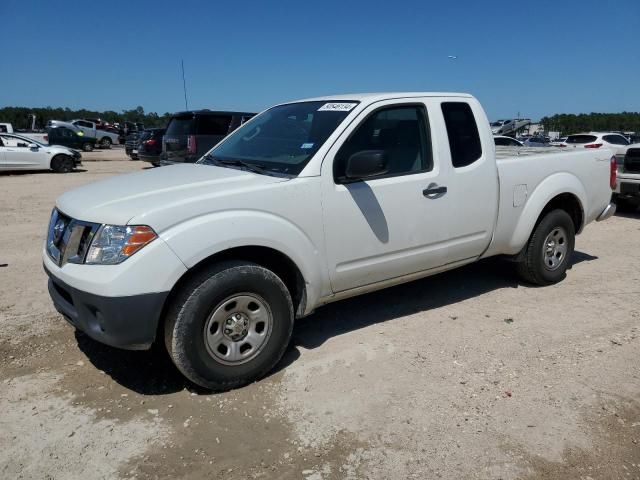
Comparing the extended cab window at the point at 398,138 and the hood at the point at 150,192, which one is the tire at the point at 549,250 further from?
the hood at the point at 150,192

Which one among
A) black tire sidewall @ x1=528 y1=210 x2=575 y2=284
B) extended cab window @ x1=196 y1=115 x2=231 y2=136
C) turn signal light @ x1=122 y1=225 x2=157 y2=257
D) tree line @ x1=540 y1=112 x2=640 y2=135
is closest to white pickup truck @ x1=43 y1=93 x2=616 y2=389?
turn signal light @ x1=122 y1=225 x2=157 y2=257

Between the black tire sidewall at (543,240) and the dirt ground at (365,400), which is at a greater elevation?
the black tire sidewall at (543,240)

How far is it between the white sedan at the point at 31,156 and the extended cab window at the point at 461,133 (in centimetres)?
1637

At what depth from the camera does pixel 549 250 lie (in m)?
5.30

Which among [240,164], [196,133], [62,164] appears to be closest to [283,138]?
[240,164]

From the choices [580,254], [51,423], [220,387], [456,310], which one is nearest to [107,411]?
[51,423]

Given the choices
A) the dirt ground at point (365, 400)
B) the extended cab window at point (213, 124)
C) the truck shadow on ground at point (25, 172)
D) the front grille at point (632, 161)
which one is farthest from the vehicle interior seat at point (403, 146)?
the truck shadow on ground at point (25, 172)

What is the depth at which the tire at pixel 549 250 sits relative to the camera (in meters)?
5.11

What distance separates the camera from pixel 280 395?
3.31 meters

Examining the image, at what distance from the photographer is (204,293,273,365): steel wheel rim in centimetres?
320

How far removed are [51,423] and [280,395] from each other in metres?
1.33

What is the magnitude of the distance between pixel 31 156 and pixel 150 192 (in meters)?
16.3

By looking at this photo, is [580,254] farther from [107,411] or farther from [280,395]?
[107,411]

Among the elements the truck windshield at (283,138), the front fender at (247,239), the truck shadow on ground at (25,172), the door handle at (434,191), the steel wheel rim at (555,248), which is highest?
the truck windshield at (283,138)
